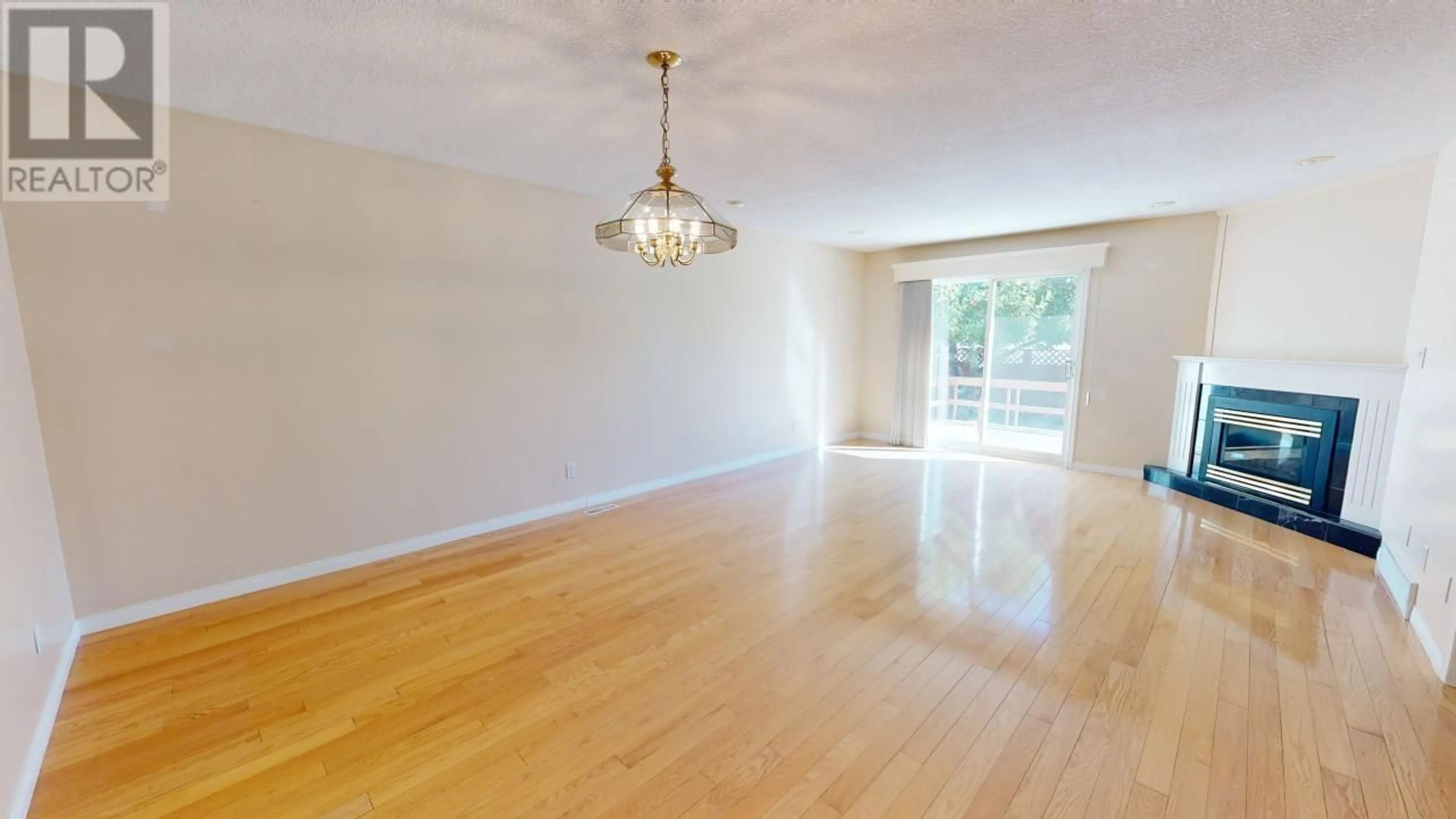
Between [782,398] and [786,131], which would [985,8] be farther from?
[782,398]

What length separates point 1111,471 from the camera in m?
5.30

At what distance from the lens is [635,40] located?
1.94 metres

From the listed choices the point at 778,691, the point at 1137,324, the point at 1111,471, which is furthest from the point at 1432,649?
the point at 1137,324

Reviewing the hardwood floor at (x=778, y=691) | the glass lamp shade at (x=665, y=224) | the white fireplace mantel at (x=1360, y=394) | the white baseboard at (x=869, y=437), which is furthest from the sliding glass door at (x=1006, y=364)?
the glass lamp shade at (x=665, y=224)

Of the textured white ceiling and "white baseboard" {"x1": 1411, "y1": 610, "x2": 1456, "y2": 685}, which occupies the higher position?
the textured white ceiling

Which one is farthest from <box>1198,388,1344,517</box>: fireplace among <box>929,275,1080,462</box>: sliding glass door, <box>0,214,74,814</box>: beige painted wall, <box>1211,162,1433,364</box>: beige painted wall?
<box>0,214,74,814</box>: beige painted wall

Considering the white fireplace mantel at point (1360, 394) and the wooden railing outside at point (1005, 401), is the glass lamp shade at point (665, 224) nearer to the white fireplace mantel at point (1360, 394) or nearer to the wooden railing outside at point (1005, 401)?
the white fireplace mantel at point (1360, 394)

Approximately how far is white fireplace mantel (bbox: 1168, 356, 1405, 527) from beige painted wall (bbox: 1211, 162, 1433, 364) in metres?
0.13

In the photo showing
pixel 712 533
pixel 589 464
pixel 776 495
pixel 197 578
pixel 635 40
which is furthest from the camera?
pixel 776 495

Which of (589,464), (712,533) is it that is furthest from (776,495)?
(589,464)

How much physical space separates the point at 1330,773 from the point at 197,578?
15.5ft

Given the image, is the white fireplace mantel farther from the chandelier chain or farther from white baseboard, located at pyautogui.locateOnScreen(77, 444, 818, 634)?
white baseboard, located at pyautogui.locateOnScreen(77, 444, 818, 634)

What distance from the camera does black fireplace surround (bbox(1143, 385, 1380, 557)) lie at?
3604 millimetres

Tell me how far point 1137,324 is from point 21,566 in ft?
23.5
